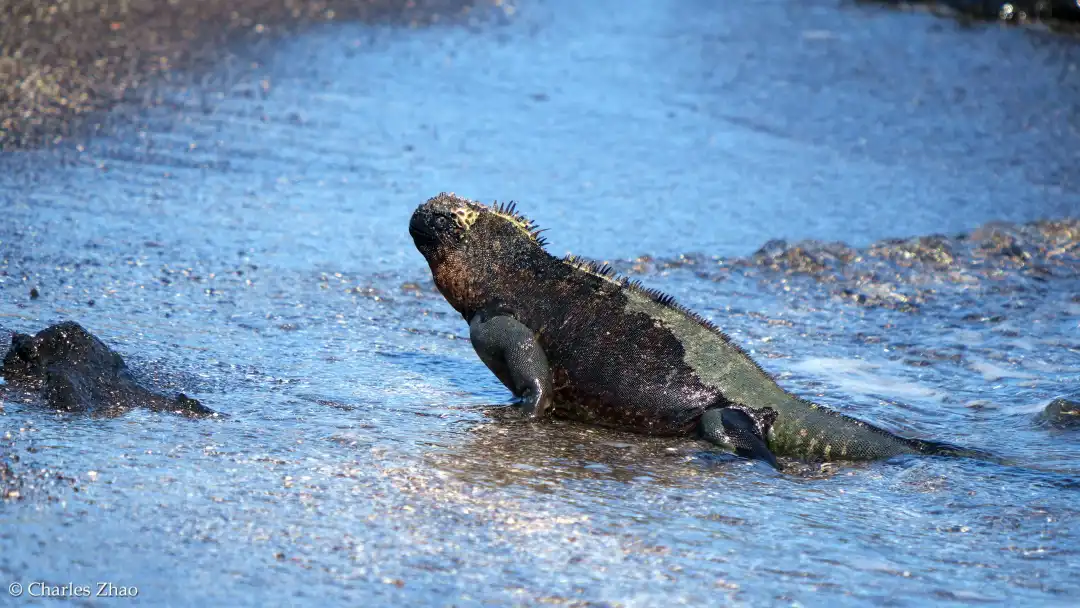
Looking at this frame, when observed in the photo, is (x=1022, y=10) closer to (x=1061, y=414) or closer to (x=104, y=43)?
(x=104, y=43)

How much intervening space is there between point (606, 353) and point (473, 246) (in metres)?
0.72

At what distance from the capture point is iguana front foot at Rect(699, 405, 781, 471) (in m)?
5.03

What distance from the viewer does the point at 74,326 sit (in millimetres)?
4898

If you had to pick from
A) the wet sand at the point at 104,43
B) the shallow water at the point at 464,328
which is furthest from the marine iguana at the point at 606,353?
the wet sand at the point at 104,43

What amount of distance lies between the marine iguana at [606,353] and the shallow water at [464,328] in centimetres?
13

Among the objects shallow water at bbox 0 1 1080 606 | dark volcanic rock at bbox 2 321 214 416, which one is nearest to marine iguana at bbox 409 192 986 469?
shallow water at bbox 0 1 1080 606

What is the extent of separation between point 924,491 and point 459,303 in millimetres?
2020

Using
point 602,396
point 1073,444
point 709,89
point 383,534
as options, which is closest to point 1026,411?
point 1073,444

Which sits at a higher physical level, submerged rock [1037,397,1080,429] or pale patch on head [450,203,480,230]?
pale patch on head [450,203,480,230]

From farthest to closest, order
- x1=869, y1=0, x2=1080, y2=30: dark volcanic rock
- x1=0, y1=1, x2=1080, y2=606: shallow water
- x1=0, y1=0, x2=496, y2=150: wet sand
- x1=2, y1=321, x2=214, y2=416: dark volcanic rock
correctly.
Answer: x1=869, y1=0, x2=1080, y2=30: dark volcanic rock < x1=0, y1=0, x2=496, y2=150: wet sand < x1=2, y1=321, x2=214, y2=416: dark volcanic rock < x1=0, y1=1, x2=1080, y2=606: shallow water

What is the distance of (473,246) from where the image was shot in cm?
557

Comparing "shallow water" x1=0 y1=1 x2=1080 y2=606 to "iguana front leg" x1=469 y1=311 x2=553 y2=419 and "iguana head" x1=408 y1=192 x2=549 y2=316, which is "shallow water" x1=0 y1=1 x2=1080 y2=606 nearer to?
"iguana front leg" x1=469 y1=311 x2=553 y2=419

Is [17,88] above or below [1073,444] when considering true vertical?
above

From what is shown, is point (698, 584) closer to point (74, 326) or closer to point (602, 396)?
point (602, 396)
